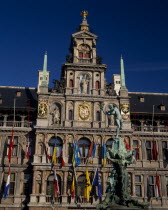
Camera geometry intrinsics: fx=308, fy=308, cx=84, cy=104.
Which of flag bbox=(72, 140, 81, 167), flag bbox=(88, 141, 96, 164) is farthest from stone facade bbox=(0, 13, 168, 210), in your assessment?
flag bbox=(72, 140, 81, 167)

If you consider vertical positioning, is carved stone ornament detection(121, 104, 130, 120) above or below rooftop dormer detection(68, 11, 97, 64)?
below

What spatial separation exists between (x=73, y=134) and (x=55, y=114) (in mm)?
3749

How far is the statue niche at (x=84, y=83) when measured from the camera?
1683 inches

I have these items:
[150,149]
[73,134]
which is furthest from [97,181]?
[150,149]

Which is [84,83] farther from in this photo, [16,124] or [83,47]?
[16,124]

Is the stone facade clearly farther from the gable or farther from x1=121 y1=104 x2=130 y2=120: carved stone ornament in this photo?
the gable

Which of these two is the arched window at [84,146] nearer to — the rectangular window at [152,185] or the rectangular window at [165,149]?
the rectangular window at [152,185]

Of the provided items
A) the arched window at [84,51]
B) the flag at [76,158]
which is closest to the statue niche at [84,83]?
the arched window at [84,51]

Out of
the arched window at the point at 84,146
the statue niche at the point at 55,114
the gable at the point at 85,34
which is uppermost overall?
the gable at the point at 85,34

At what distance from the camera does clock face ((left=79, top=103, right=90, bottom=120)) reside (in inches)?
1623

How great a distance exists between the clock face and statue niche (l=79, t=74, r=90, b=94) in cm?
215

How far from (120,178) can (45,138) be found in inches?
651

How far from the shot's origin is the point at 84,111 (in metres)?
41.5

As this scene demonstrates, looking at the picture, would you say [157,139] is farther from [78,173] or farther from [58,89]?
[58,89]
